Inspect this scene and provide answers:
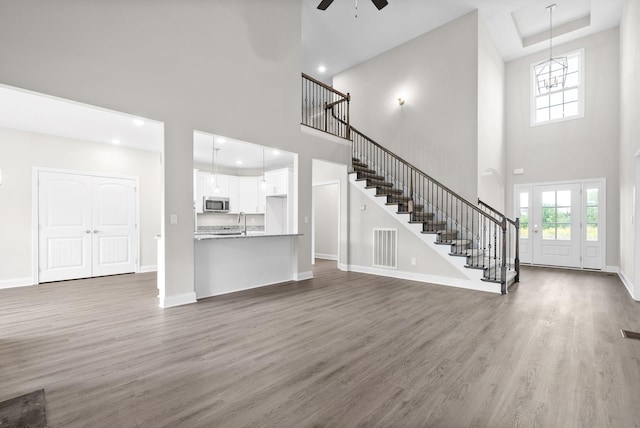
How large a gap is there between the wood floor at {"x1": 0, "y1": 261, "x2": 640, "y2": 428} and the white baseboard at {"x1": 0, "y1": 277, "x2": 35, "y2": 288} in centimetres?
114

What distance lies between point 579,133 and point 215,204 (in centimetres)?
927

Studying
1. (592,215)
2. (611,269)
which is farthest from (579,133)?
(611,269)

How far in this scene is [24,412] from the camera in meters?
1.81

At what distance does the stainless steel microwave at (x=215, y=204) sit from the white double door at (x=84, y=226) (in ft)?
5.15

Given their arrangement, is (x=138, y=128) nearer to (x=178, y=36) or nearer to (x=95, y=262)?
(x=178, y=36)

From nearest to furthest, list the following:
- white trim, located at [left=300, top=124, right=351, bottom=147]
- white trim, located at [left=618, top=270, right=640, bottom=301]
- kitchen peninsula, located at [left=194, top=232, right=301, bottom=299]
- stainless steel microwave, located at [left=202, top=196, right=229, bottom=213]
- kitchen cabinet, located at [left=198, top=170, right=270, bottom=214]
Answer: kitchen peninsula, located at [left=194, top=232, right=301, bottom=299], white trim, located at [left=618, top=270, right=640, bottom=301], white trim, located at [left=300, top=124, right=351, bottom=147], stainless steel microwave, located at [left=202, top=196, right=229, bottom=213], kitchen cabinet, located at [left=198, top=170, right=270, bottom=214]

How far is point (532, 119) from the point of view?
7992 millimetres

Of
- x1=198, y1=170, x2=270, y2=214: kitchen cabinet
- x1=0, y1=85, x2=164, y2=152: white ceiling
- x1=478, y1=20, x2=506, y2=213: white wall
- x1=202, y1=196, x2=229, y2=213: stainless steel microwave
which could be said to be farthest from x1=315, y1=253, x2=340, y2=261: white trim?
x1=0, y1=85, x2=164, y2=152: white ceiling

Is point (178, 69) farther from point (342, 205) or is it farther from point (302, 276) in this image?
point (342, 205)

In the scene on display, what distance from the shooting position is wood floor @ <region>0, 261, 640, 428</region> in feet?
6.18

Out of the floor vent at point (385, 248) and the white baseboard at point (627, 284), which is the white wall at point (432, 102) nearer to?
the floor vent at point (385, 248)

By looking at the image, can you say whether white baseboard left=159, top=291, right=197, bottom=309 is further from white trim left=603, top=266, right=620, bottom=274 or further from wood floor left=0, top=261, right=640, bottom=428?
white trim left=603, top=266, right=620, bottom=274

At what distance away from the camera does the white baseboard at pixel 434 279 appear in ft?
16.6

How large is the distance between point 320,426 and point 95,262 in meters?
6.46
